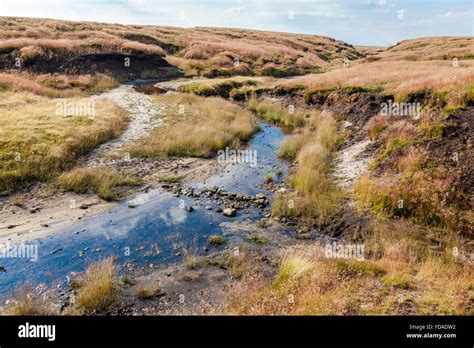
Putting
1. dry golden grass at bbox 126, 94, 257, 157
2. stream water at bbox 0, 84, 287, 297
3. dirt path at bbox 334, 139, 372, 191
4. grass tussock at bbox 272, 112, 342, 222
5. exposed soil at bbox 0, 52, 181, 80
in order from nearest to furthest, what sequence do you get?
stream water at bbox 0, 84, 287, 297 < grass tussock at bbox 272, 112, 342, 222 < dirt path at bbox 334, 139, 372, 191 < dry golden grass at bbox 126, 94, 257, 157 < exposed soil at bbox 0, 52, 181, 80

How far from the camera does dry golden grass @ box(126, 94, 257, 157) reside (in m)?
22.7

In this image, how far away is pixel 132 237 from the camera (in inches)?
536

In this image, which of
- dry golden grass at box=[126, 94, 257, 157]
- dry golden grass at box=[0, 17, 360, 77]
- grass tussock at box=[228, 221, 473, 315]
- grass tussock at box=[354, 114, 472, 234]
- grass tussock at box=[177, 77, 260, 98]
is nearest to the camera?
grass tussock at box=[228, 221, 473, 315]

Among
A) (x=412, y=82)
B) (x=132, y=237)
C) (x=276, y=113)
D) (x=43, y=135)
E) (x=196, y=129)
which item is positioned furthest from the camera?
(x=276, y=113)

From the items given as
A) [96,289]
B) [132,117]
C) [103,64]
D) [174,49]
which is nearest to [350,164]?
[96,289]

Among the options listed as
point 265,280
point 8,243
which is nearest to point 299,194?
point 265,280

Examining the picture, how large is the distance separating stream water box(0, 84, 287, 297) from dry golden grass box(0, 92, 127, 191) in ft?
17.1

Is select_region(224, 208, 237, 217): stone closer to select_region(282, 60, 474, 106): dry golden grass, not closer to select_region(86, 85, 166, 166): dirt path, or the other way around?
select_region(86, 85, 166, 166): dirt path

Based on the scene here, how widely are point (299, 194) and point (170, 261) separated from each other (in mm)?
7696

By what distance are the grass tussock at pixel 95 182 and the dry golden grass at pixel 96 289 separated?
253 inches

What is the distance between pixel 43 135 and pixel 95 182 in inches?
249

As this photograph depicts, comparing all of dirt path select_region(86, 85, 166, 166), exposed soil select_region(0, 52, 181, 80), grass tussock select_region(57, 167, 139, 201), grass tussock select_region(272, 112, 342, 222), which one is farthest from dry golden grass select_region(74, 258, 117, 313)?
exposed soil select_region(0, 52, 181, 80)

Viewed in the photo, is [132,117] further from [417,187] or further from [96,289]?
[417,187]
